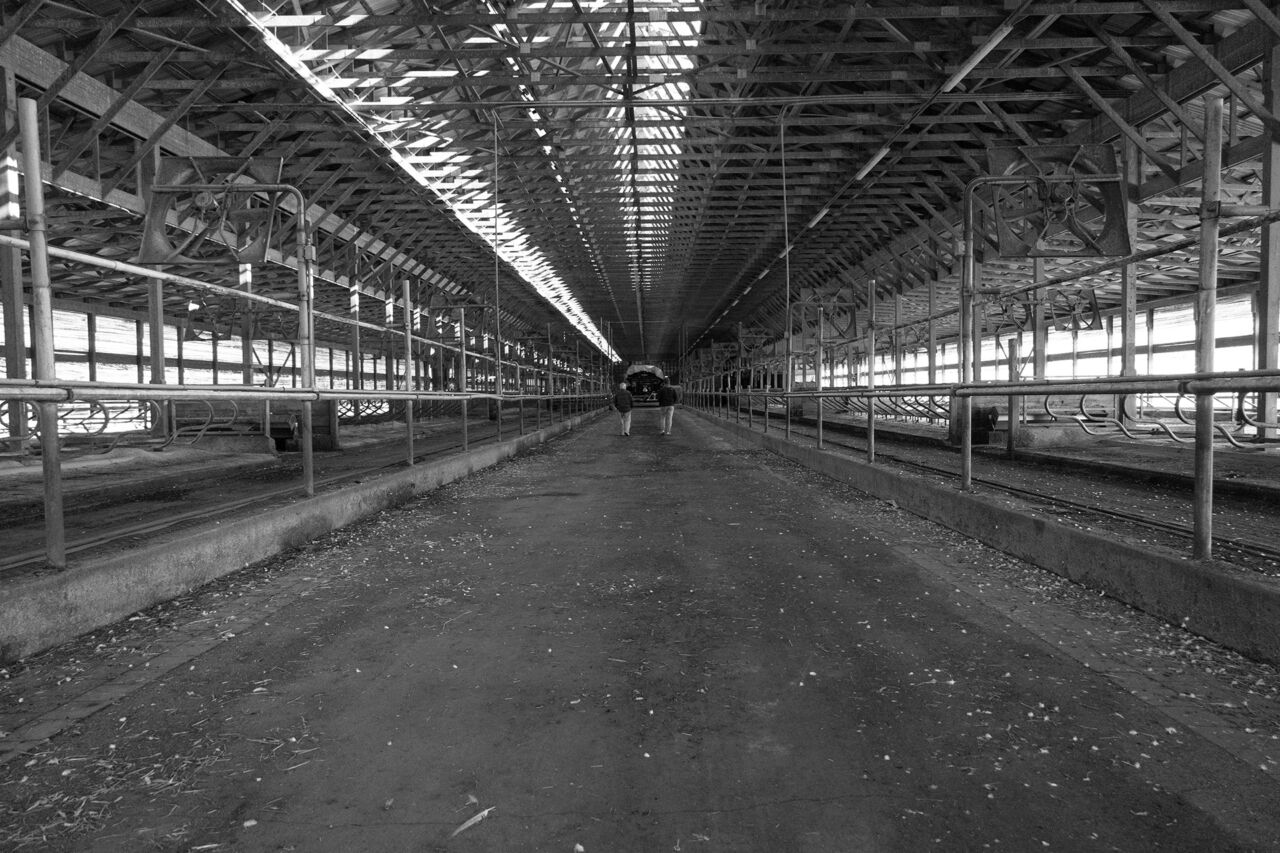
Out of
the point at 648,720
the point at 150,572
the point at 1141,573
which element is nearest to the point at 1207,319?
the point at 1141,573

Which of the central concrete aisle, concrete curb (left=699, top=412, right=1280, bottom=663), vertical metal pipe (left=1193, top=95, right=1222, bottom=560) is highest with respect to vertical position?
vertical metal pipe (left=1193, top=95, right=1222, bottom=560)

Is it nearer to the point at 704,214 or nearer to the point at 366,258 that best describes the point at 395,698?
the point at 704,214

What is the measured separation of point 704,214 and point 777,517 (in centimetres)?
1716

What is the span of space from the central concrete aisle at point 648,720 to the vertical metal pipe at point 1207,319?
1.83ft

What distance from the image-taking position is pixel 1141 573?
3564 millimetres

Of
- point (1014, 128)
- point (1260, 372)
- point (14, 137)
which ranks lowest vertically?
point (1260, 372)

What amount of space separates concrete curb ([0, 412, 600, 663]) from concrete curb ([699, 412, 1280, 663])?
15.9 feet

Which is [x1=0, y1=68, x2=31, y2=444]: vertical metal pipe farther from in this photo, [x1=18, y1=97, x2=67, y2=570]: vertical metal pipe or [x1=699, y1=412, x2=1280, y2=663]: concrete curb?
[x1=699, y1=412, x2=1280, y2=663]: concrete curb

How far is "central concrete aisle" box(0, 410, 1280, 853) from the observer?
1840 millimetres

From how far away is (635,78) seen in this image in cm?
1241

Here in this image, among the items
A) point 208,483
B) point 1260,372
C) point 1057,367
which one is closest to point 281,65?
point 208,483

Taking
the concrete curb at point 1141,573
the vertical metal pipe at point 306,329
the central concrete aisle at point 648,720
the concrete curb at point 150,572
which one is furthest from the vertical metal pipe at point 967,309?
the vertical metal pipe at point 306,329

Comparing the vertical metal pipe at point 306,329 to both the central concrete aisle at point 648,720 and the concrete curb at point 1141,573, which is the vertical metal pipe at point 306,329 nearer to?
the central concrete aisle at point 648,720

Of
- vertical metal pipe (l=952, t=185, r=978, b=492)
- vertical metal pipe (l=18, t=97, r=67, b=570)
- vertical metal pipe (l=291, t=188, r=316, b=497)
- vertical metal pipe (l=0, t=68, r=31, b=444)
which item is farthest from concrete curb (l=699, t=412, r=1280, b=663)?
vertical metal pipe (l=0, t=68, r=31, b=444)
